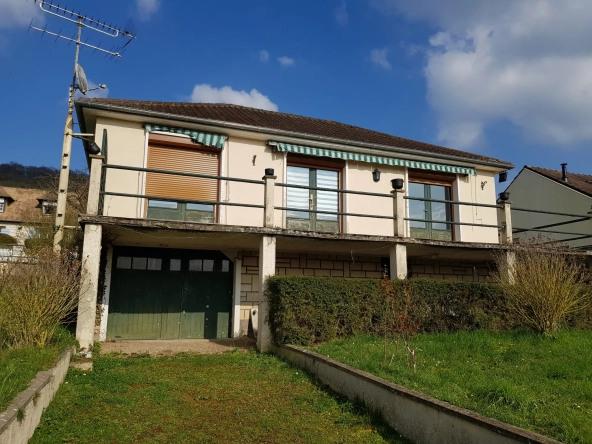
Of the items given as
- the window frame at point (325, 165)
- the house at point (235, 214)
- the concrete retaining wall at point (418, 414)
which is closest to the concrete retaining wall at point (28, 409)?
the concrete retaining wall at point (418, 414)

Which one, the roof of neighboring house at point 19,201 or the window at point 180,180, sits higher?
the roof of neighboring house at point 19,201

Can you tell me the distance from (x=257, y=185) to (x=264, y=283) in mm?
3746

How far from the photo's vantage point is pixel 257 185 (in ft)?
43.0

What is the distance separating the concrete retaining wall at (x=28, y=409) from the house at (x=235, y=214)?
4.46 m

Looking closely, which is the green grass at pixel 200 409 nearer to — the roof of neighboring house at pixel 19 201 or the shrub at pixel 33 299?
the shrub at pixel 33 299

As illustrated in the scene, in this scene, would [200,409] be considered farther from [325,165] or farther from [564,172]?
[564,172]

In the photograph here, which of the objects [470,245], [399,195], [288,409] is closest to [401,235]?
[399,195]

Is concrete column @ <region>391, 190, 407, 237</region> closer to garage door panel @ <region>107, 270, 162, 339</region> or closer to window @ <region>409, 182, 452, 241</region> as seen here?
window @ <region>409, 182, 452, 241</region>

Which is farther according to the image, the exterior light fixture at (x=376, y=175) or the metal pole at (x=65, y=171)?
the exterior light fixture at (x=376, y=175)

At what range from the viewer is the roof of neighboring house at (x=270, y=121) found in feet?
39.7

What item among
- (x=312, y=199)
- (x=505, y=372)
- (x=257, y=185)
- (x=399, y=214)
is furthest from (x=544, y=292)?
(x=257, y=185)

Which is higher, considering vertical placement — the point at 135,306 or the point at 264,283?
the point at 264,283

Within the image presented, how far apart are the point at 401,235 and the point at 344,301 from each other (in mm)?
2839

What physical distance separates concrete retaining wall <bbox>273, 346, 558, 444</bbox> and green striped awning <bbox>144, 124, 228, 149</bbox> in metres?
7.31
